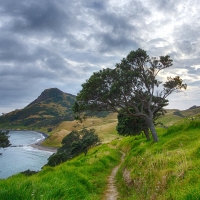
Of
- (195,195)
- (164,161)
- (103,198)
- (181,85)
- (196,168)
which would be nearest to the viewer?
(195,195)

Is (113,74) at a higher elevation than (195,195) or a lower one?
higher

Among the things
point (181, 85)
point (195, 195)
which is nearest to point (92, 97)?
point (181, 85)

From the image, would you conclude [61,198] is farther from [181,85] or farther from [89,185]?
[181,85]

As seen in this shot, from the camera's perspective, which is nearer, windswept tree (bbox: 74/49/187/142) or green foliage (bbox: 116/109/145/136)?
windswept tree (bbox: 74/49/187/142)

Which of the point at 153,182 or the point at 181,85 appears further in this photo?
the point at 181,85

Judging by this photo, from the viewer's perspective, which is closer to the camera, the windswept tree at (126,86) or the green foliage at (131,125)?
the windswept tree at (126,86)

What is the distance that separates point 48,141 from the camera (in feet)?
568

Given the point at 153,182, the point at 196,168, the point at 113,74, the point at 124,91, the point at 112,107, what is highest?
the point at 113,74

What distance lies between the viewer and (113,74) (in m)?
29.5

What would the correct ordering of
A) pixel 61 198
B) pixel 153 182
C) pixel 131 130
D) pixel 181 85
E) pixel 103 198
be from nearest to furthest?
pixel 61 198 → pixel 153 182 → pixel 103 198 → pixel 181 85 → pixel 131 130

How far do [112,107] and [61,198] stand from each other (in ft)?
73.5

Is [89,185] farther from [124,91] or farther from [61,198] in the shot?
[124,91]

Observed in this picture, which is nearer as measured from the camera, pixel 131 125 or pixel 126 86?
pixel 126 86

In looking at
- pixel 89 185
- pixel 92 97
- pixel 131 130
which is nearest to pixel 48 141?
pixel 131 130
